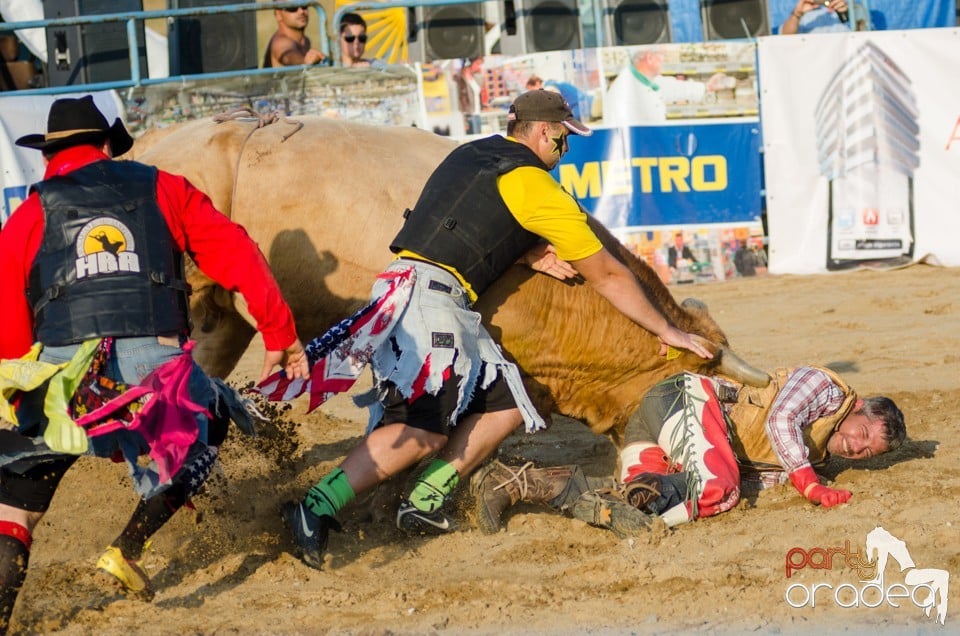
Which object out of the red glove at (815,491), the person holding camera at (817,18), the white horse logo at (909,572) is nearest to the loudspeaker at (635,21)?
the person holding camera at (817,18)

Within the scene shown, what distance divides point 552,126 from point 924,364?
3.58 metres

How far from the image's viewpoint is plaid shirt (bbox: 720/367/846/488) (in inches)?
185

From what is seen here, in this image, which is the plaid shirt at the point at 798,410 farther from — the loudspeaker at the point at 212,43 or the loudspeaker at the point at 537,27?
the loudspeaker at the point at 212,43

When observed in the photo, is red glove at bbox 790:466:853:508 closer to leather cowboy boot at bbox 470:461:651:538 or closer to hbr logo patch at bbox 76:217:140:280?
leather cowboy boot at bbox 470:461:651:538

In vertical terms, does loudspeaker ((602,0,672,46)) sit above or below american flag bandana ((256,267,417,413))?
above

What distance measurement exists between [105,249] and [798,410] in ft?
8.90

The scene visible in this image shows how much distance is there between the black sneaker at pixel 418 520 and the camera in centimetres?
461

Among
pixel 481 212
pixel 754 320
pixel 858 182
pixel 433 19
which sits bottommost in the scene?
pixel 754 320

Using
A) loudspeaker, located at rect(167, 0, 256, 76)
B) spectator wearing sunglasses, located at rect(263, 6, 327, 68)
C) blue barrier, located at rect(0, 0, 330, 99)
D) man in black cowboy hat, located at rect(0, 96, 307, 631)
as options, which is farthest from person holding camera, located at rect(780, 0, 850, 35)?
man in black cowboy hat, located at rect(0, 96, 307, 631)

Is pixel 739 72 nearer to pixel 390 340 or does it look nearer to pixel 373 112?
pixel 373 112

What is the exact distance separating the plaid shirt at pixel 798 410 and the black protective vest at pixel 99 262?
2405mm

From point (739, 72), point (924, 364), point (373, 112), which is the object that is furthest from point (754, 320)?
point (373, 112)

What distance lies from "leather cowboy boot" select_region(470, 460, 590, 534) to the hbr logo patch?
5.69 ft

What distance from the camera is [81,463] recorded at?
18.9ft
